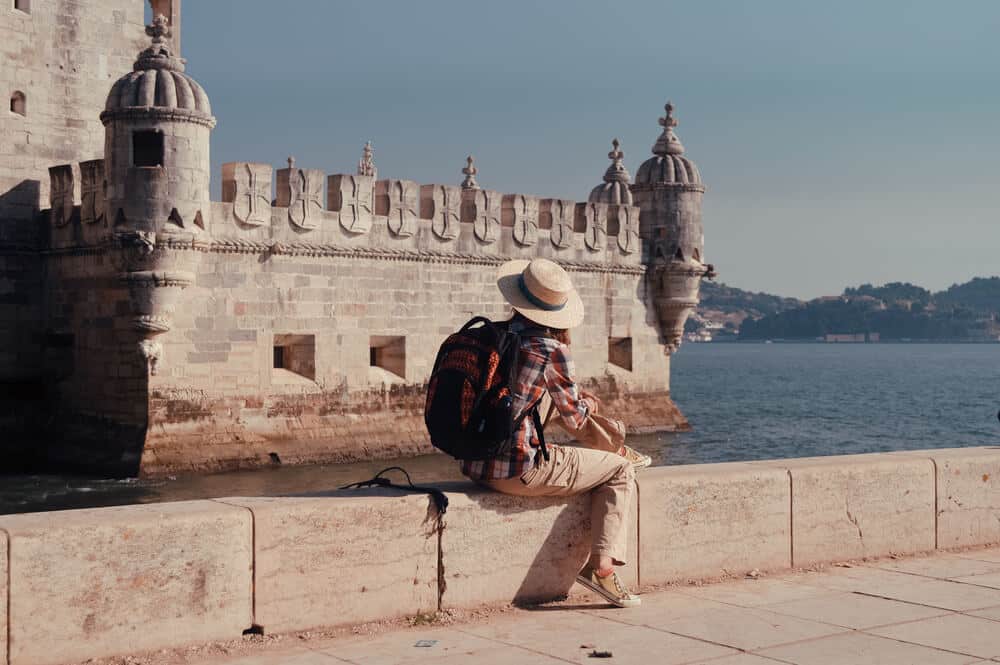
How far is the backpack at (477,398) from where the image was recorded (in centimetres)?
636

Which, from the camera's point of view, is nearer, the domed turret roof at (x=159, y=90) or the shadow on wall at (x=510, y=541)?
the shadow on wall at (x=510, y=541)

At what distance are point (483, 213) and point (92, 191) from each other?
7078 mm

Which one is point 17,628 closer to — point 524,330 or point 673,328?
point 524,330

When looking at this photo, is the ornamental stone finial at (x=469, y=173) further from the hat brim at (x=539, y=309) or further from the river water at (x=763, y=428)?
the hat brim at (x=539, y=309)

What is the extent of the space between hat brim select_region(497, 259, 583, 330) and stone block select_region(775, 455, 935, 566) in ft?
5.94

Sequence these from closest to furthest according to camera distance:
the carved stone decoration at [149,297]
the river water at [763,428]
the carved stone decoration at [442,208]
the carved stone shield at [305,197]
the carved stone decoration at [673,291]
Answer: the river water at [763,428]
the carved stone decoration at [149,297]
the carved stone shield at [305,197]
the carved stone decoration at [442,208]
the carved stone decoration at [673,291]

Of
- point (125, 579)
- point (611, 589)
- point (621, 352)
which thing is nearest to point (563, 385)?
point (611, 589)

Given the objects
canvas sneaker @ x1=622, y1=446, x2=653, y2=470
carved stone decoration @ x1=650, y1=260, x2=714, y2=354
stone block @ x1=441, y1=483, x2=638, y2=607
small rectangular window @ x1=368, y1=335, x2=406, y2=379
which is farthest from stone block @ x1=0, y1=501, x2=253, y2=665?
carved stone decoration @ x1=650, y1=260, x2=714, y2=354

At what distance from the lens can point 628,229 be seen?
27.4m

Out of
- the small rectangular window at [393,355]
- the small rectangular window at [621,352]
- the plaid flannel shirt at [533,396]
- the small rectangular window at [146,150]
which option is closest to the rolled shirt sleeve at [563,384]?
the plaid flannel shirt at [533,396]

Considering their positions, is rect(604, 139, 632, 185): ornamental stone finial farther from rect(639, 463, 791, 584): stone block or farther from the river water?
rect(639, 463, 791, 584): stone block

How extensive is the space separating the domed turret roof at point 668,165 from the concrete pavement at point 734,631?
827 inches

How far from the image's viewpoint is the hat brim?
21.9ft

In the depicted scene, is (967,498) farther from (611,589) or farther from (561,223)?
(561,223)
